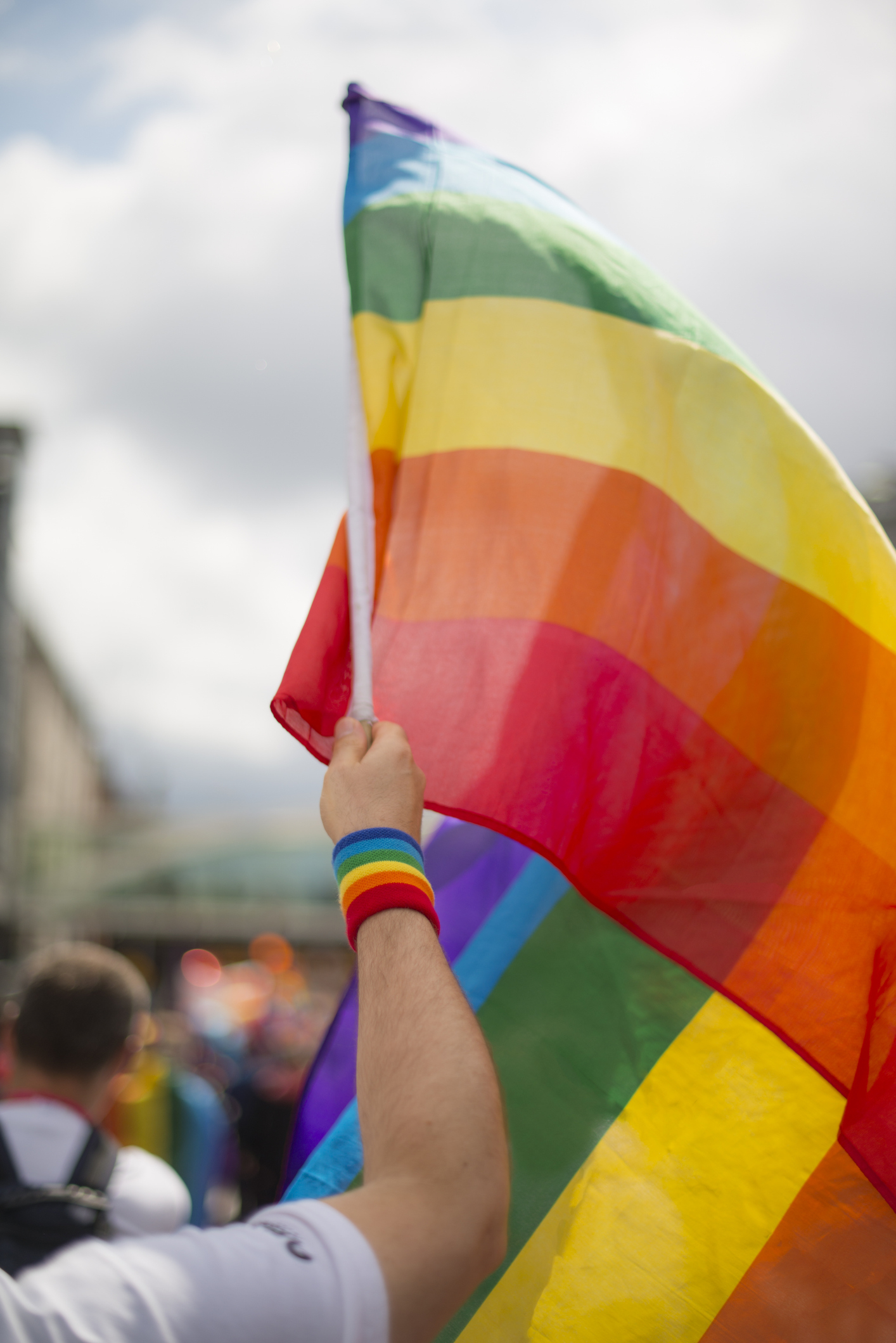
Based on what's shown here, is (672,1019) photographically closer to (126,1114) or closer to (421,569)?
(421,569)

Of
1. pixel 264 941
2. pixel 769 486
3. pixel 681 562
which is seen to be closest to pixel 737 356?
pixel 769 486

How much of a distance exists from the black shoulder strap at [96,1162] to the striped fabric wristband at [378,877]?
4.50 ft

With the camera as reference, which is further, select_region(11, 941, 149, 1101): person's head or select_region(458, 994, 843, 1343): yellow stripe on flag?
select_region(11, 941, 149, 1101): person's head

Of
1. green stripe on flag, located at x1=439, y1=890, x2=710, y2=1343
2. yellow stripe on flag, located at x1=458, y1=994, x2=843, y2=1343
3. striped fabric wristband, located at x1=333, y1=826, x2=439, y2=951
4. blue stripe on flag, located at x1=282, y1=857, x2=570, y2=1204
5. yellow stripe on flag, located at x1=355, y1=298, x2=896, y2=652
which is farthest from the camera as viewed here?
yellow stripe on flag, located at x1=355, y1=298, x2=896, y2=652

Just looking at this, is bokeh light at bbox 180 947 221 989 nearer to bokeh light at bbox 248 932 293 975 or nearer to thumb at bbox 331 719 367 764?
bokeh light at bbox 248 932 293 975

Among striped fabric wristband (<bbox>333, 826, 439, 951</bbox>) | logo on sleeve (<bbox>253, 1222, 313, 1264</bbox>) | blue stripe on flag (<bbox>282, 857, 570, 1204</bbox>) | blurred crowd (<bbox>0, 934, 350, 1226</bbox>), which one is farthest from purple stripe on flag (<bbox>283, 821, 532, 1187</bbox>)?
logo on sleeve (<bbox>253, 1222, 313, 1264</bbox>)

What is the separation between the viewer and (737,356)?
6.73ft

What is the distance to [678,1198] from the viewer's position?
59.7 inches

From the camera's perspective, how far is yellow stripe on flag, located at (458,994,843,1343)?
1.45 metres

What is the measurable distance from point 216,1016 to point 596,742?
14.3 metres

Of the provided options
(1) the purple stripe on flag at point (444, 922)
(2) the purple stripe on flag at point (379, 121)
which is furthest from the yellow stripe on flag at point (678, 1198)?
(2) the purple stripe on flag at point (379, 121)

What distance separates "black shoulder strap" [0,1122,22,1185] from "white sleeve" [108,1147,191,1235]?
0.24 meters

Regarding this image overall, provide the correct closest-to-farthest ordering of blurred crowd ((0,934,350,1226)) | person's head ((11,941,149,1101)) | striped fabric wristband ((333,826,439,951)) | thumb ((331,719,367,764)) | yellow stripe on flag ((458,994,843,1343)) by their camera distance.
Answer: striped fabric wristband ((333,826,439,951))
thumb ((331,719,367,764))
yellow stripe on flag ((458,994,843,1343))
person's head ((11,941,149,1101))
blurred crowd ((0,934,350,1226))

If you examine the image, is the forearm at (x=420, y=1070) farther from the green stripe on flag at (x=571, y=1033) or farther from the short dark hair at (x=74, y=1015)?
the short dark hair at (x=74, y=1015)
